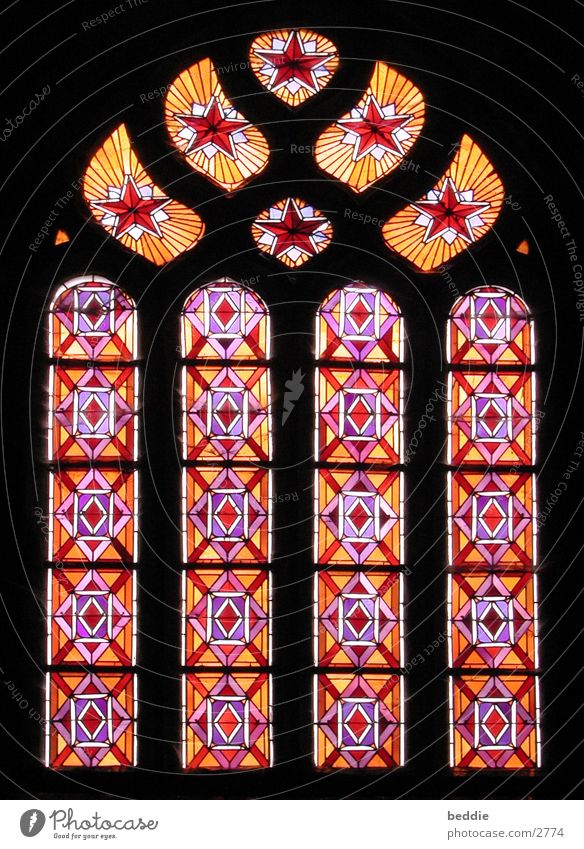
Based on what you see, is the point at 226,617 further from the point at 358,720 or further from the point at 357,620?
the point at 358,720

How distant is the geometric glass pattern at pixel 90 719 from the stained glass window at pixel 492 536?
160 cm

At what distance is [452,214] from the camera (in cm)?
1044

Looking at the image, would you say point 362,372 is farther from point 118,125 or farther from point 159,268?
point 118,125

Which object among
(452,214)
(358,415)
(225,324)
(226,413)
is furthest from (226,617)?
(452,214)

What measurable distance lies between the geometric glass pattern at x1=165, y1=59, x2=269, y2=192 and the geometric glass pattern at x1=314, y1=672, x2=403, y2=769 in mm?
2627

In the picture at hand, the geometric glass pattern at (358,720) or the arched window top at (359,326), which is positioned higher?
the arched window top at (359,326)

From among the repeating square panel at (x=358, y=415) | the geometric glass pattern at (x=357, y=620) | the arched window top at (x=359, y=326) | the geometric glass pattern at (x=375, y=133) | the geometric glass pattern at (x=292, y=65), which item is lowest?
the geometric glass pattern at (x=357, y=620)

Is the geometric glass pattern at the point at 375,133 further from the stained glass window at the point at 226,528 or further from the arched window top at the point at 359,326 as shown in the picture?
the stained glass window at the point at 226,528

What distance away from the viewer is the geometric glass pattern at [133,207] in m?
10.3

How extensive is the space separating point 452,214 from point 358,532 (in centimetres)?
176

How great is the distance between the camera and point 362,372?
33.5 ft

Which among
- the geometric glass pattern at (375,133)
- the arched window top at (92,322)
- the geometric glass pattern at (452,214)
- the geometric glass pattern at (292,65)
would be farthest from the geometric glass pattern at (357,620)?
the geometric glass pattern at (292,65)

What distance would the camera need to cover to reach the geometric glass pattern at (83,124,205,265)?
10.3 m

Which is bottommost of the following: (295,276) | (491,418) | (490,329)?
(491,418)
